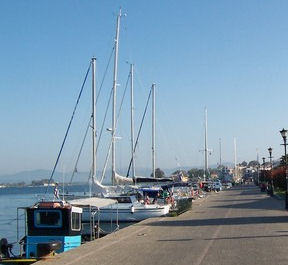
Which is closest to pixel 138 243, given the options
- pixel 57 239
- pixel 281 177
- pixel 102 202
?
pixel 57 239

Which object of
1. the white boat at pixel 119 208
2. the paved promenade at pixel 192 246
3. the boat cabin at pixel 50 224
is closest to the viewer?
the paved promenade at pixel 192 246

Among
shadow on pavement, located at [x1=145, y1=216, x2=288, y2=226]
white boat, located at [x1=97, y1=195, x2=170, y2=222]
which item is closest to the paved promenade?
shadow on pavement, located at [x1=145, y1=216, x2=288, y2=226]

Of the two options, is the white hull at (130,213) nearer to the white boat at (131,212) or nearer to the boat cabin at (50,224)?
the white boat at (131,212)

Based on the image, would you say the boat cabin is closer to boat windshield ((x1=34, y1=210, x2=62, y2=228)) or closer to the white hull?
boat windshield ((x1=34, y1=210, x2=62, y2=228))

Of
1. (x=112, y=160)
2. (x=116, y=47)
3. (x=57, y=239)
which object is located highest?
(x=116, y=47)

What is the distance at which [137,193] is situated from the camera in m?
52.0

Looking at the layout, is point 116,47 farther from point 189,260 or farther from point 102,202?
point 189,260

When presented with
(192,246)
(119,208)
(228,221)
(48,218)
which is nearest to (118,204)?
(119,208)

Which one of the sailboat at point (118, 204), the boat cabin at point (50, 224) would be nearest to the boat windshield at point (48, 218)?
the boat cabin at point (50, 224)

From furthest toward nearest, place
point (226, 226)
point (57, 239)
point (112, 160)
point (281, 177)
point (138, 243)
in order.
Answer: point (281, 177), point (112, 160), point (226, 226), point (57, 239), point (138, 243)

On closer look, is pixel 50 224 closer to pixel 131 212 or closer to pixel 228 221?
pixel 228 221

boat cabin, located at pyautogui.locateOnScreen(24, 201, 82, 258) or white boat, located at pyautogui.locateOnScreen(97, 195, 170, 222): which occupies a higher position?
boat cabin, located at pyautogui.locateOnScreen(24, 201, 82, 258)

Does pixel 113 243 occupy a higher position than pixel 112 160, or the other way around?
pixel 112 160

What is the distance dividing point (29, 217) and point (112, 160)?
27152mm
